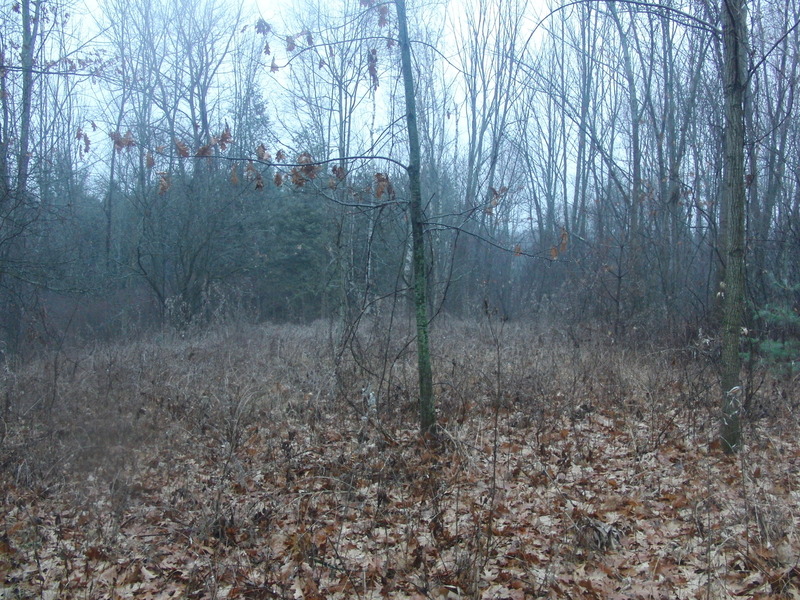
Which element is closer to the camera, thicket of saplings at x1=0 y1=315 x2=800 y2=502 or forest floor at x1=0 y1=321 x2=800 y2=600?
forest floor at x1=0 y1=321 x2=800 y2=600

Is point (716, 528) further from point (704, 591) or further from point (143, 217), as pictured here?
point (143, 217)

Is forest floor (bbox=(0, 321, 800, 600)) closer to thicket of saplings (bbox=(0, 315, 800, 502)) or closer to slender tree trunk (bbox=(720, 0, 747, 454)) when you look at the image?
thicket of saplings (bbox=(0, 315, 800, 502))

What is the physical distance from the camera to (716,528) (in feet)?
13.1

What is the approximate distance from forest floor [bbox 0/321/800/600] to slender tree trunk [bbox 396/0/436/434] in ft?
1.45

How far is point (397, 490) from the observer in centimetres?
489

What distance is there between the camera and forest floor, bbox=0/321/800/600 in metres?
3.71

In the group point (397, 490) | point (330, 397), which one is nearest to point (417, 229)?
point (397, 490)

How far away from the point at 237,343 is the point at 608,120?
450 inches

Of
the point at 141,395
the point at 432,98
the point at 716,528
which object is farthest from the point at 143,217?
the point at 716,528

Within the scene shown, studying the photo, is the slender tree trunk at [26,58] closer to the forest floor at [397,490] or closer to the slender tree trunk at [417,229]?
the forest floor at [397,490]

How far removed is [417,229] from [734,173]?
252 centimetres

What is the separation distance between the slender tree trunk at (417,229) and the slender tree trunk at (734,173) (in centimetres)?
241

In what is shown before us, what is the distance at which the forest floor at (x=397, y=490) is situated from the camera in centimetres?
371

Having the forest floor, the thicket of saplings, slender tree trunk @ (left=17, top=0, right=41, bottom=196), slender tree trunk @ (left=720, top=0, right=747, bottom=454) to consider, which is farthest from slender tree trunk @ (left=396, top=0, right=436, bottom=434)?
slender tree trunk @ (left=17, top=0, right=41, bottom=196)
